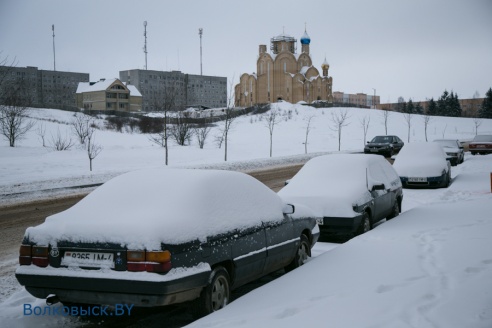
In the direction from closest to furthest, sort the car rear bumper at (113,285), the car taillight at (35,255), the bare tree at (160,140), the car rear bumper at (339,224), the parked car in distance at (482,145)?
the car rear bumper at (113,285)
the car taillight at (35,255)
the car rear bumper at (339,224)
the bare tree at (160,140)
the parked car in distance at (482,145)

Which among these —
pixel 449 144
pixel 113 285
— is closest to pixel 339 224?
pixel 113 285

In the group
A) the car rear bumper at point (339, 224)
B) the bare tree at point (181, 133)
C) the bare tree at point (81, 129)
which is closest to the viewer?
the car rear bumper at point (339, 224)

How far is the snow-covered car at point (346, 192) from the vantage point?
341 inches

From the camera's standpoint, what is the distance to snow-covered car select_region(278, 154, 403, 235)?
866 centimetres

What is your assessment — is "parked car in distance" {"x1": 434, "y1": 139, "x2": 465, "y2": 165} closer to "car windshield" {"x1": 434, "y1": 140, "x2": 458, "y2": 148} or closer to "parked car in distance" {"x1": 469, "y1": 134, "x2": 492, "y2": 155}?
"car windshield" {"x1": 434, "y1": 140, "x2": 458, "y2": 148}

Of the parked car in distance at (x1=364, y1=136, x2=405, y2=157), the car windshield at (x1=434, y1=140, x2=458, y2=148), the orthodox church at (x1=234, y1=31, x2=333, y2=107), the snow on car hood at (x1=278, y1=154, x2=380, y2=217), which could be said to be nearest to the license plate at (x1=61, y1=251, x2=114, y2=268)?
the snow on car hood at (x1=278, y1=154, x2=380, y2=217)

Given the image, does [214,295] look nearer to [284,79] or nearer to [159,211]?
[159,211]

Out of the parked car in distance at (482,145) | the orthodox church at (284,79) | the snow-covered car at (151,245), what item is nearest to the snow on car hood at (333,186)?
the snow-covered car at (151,245)

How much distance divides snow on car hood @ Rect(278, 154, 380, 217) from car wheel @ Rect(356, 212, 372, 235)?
30 centimetres

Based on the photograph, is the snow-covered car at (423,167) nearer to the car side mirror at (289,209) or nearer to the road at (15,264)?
the road at (15,264)

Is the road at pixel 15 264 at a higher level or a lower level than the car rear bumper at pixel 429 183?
lower

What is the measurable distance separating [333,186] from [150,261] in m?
5.59

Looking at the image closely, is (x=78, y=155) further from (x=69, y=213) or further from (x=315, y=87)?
(x=315, y=87)

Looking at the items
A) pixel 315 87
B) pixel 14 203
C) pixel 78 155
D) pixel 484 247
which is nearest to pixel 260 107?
pixel 315 87
